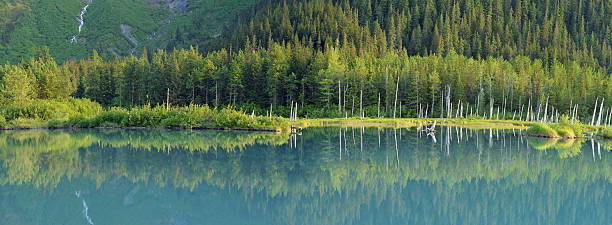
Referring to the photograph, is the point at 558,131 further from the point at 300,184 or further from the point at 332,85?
the point at 332,85

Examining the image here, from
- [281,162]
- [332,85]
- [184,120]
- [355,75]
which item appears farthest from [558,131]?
[332,85]

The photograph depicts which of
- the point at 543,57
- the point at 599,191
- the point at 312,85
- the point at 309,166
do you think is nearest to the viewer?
the point at 599,191

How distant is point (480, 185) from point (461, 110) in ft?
172

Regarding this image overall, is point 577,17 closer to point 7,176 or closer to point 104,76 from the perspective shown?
point 104,76

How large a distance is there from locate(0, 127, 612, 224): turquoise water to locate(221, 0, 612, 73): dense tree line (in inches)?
2871

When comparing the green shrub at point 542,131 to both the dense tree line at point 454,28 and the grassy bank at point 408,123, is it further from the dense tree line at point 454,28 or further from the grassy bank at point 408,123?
the dense tree line at point 454,28

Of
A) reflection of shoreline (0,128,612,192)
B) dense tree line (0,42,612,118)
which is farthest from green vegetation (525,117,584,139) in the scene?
dense tree line (0,42,612,118)

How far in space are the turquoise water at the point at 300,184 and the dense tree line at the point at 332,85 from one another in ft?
134

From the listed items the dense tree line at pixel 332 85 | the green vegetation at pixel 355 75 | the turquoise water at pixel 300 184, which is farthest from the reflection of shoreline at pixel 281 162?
the dense tree line at pixel 332 85

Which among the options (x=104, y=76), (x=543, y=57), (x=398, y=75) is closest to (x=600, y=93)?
(x=398, y=75)

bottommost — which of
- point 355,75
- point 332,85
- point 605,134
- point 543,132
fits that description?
point 605,134

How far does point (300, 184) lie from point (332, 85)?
56.3 metres

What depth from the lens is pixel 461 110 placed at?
6988 centimetres

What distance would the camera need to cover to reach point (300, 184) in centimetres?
1934
